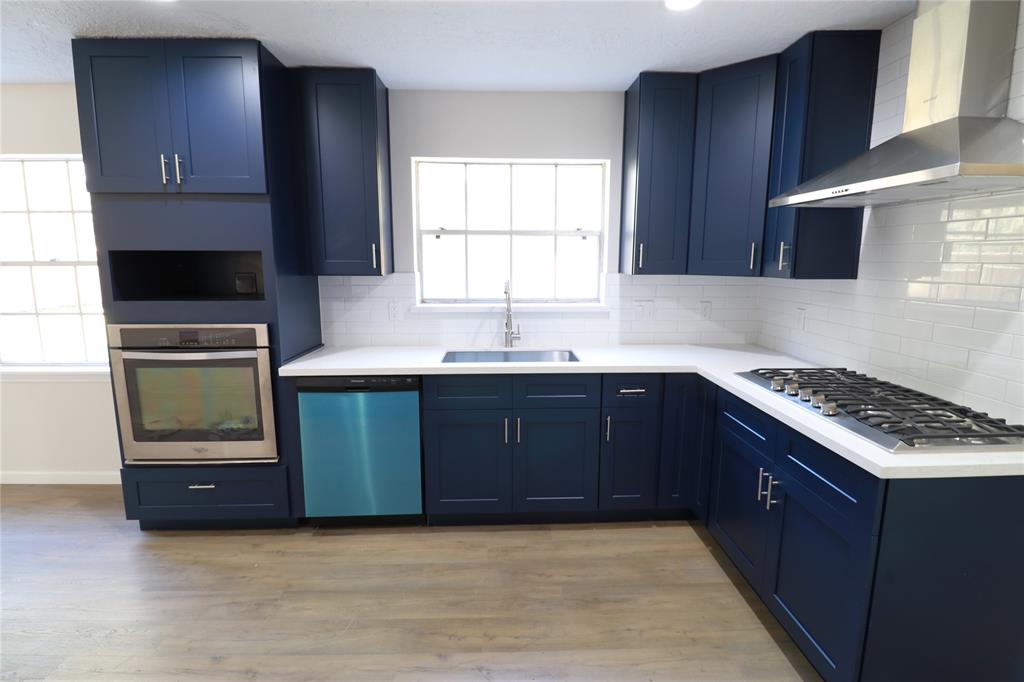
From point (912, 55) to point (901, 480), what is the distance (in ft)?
5.58

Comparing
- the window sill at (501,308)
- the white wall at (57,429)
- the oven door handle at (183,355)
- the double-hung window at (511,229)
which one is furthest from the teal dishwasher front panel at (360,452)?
the white wall at (57,429)

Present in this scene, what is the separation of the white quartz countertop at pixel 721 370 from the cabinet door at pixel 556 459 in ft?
0.91

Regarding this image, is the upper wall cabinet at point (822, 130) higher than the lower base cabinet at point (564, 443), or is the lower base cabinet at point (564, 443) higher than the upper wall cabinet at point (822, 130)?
the upper wall cabinet at point (822, 130)

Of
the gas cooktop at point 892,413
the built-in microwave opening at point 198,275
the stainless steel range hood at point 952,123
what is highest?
the stainless steel range hood at point 952,123

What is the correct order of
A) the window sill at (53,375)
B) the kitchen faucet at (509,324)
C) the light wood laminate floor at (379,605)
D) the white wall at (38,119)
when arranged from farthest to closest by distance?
the window sill at (53,375)
the kitchen faucet at (509,324)
the white wall at (38,119)
the light wood laminate floor at (379,605)

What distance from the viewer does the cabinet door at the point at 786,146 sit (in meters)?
2.38

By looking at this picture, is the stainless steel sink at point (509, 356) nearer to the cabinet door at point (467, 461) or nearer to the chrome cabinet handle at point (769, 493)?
the cabinet door at point (467, 461)

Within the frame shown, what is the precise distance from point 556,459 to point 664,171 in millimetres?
1813

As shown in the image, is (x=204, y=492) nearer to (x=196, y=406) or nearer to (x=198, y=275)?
(x=196, y=406)

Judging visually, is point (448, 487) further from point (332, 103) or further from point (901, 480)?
point (332, 103)

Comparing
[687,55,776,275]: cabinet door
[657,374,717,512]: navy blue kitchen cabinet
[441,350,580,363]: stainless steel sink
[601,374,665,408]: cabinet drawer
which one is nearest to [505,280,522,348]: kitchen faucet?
[441,350,580,363]: stainless steel sink

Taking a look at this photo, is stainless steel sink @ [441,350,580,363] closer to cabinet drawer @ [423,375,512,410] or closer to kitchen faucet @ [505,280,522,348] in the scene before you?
kitchen faucet @ [505,280,522,348]

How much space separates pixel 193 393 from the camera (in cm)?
259

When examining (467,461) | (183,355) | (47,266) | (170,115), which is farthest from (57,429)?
(467,461)
